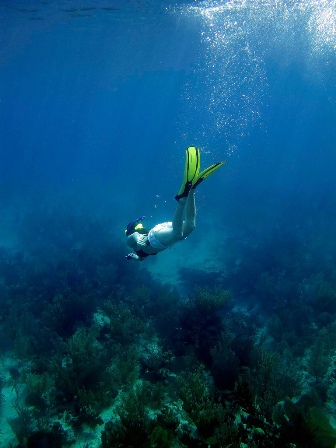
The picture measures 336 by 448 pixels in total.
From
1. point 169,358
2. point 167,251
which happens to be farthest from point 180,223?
point 167,251

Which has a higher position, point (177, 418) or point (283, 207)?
point (283, 207)

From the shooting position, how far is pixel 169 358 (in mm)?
7031

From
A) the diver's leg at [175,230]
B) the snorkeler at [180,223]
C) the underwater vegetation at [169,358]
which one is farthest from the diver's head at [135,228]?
the underwater vegetation at [169,358]

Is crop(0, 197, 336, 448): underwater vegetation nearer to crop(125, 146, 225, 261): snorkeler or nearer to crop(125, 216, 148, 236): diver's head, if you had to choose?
crop(125, 146, 225, 261): snorkeler

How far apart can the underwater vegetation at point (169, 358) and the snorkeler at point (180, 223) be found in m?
2.57

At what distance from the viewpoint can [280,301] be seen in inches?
435

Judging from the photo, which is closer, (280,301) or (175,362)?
(175,362)

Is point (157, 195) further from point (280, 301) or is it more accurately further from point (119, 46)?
point (280, 301)

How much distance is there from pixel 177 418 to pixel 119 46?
113 ft

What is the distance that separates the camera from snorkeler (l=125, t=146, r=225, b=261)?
5.05 m

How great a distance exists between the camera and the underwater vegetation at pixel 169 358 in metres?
4.51

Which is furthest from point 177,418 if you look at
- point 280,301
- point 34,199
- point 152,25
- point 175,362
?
point 34,199

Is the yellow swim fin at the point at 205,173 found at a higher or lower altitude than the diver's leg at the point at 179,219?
higher

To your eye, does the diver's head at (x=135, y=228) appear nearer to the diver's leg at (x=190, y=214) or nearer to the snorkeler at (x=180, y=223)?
the snorkeler at (x=180, y=223)
